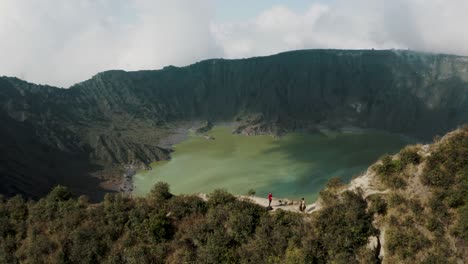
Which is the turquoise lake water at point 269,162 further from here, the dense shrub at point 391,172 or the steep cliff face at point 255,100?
the dense shrub at point 391,172

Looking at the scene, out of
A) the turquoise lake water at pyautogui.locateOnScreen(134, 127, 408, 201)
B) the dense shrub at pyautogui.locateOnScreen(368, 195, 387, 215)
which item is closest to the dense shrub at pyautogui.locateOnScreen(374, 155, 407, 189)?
the dense shrub at pyautogui.locateOnScreen(368, 195, 387, 215)

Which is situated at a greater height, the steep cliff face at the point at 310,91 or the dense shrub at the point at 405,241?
the steep cliff face at the point at 310,91

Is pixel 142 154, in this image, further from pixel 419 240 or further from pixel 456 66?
pixel 456 66

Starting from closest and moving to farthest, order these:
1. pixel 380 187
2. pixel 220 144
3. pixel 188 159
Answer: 1. pixel 380 187
2. pixel 188 159
3. pixel 220 144

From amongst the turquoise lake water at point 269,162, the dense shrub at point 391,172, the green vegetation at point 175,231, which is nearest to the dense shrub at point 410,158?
the dense shrub at point 391,172

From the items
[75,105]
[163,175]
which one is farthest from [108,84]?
[163,175]

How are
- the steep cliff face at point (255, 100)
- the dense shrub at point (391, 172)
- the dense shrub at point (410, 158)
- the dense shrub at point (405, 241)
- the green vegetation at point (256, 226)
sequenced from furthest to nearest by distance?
the steep cliff face at point (255, 100) → the dense shrub at point (410, 158) → the dense shrub at point (391, 172) → the green vegetation at point (256, 226) → the dense shrub at point (405, 241)

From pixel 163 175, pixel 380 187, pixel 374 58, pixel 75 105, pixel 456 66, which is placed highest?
pixel 374 58

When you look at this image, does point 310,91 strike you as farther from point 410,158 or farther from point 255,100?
point 410,158
